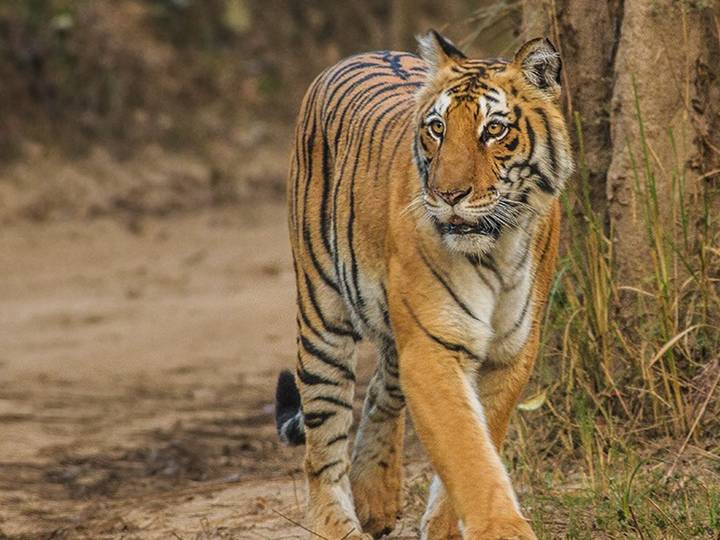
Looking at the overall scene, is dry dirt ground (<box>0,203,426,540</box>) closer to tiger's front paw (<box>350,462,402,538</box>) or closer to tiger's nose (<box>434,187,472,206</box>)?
tiger's front paw (<box>350,462,402,538</box>)

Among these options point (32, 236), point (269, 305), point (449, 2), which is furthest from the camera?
point (449, 2)

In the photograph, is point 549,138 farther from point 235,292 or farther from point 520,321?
point 235,292

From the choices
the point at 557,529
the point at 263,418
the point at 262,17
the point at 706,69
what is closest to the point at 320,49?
the point at 262,17

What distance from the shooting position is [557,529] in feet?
14.0

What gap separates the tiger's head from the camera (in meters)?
3.69

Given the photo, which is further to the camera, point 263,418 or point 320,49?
point 320,49

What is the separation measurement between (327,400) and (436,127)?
1.12 m

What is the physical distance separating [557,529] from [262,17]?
10.7 m

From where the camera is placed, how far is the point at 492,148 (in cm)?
373

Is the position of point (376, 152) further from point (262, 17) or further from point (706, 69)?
point (262, 17)

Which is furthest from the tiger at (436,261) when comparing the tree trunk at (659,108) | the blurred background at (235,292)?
the tree trunk at (659,108)

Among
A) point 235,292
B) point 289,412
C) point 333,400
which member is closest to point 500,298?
point 333,400

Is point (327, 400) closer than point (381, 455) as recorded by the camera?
Yes

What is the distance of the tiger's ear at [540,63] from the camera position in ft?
12.5
